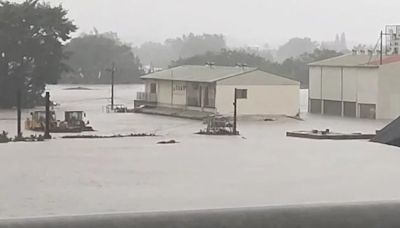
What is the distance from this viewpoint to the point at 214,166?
10.9 metres

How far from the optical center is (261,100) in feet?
96.7

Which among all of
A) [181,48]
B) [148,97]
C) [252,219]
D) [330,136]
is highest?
[181,48]

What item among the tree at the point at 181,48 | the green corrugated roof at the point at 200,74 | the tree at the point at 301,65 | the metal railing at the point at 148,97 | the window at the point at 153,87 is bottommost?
the metal railing at the point at 148,97

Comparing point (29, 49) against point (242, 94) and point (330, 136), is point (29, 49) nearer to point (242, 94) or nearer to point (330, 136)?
point (242, 94)

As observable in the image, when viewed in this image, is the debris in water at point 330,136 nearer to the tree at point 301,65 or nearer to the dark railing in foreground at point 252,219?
the dark railing in foreground at point 252,219

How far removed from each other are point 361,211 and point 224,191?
6.63 meters

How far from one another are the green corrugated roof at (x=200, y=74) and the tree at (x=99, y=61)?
1906 centimetres

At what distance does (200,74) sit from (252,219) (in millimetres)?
31716

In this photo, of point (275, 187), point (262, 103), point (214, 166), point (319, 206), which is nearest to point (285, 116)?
point (262, 103)

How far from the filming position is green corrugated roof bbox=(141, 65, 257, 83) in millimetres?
30766

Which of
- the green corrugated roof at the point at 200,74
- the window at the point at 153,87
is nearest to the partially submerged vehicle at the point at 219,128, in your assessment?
the green corrugated roof at the point at 200,74

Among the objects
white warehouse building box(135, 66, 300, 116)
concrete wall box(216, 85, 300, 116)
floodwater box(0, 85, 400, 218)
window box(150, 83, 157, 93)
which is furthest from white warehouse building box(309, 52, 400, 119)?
floodwater box(0, 85, 400, 218)

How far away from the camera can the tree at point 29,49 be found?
107 feet

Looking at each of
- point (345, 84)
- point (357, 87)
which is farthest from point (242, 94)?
point (357, 87)
